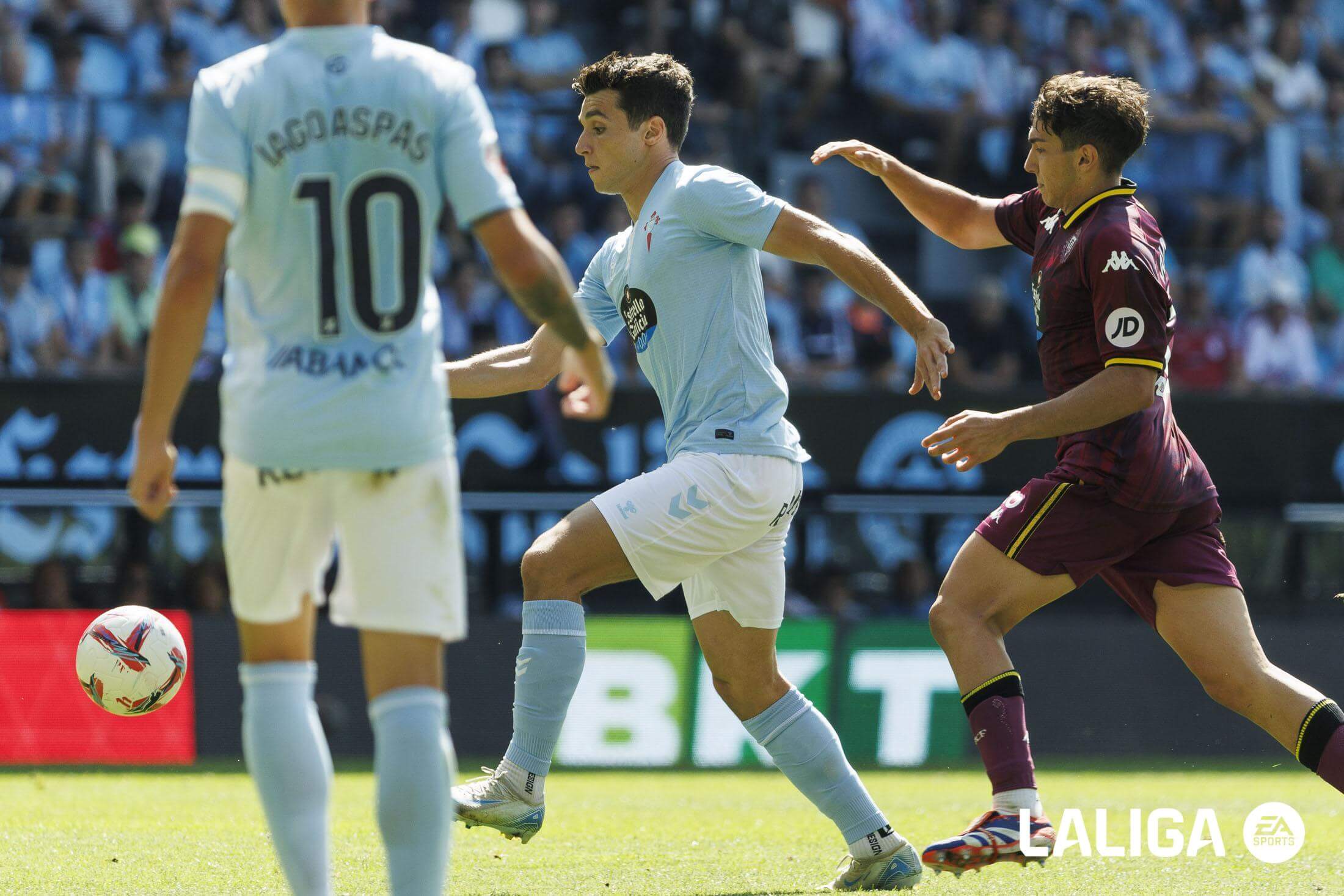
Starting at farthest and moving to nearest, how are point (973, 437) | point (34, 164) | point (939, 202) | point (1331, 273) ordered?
1. point (1331, 273)
2. point (34, 164)
3. point (939, 202)
4. point (973, 437)

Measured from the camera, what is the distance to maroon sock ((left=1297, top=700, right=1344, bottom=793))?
198 inches

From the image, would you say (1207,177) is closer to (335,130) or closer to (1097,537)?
(1097,537)

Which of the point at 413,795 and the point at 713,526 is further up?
the point at 713,526

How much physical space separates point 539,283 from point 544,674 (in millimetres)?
1976

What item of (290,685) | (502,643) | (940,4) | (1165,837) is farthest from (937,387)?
(940,4)

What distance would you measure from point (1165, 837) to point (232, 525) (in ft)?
15.5

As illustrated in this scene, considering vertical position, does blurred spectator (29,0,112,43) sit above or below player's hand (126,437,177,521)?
above

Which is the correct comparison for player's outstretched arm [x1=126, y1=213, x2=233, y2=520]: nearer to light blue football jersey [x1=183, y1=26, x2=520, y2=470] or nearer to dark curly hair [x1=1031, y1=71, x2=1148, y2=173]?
light blue football jersey [x1=183, y1=26, x2=520, y2=470]

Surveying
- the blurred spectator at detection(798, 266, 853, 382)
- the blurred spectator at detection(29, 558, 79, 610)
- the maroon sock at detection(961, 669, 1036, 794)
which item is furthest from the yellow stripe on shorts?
the blurred spectator at detection(29, 558, 79, 610)

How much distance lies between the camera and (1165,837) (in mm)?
6965

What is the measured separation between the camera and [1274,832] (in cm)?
706

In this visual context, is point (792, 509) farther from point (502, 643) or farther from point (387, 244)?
point (502, 643)

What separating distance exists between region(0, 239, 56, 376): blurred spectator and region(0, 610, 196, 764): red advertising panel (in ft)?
6.59

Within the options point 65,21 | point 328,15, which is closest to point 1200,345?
point 65,21
